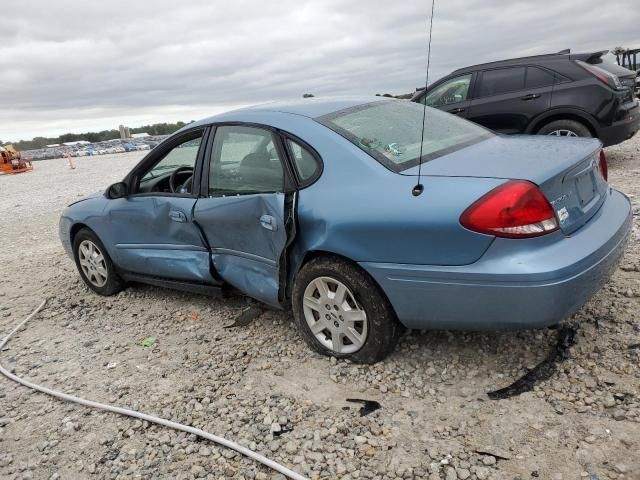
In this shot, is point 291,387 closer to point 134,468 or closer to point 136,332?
point 134,468

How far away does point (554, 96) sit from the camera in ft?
24.3

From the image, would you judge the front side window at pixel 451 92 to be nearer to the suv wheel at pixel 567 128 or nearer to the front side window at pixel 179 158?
the suv wheel at pixel 567 128

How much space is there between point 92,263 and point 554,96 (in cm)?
615

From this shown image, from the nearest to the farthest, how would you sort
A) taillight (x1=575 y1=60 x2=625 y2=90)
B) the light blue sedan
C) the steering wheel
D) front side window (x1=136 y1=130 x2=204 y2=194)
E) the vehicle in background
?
the light blue sedan, front side window (x1=136 y1=130 x2=204 y2=194), the steering wheel, taillight (x1=575 y1=60 x2=625 y2=90), the vehicle in background

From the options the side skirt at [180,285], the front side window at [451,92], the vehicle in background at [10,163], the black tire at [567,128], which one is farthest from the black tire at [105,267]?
the vehicle in background at [10,163]

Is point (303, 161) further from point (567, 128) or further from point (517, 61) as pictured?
point (517, 61)

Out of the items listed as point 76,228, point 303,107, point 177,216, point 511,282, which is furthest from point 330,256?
point 76,228

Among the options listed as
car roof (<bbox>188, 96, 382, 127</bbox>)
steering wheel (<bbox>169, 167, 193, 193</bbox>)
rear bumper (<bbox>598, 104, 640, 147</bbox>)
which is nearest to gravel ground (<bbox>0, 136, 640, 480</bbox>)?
steering wheel (<bbox>169, 167, 193, 193</bbox>)

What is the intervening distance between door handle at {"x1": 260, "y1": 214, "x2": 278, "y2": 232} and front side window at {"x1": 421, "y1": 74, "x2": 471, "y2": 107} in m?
5.92

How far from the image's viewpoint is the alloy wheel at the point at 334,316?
10.2ft

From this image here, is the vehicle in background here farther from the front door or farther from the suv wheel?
the suv wheel

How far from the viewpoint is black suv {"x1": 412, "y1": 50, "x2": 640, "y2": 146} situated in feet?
23.6

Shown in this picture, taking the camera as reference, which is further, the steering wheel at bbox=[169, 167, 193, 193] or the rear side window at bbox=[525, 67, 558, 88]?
the rear side window at bbox=[525, 67, 558, 88]

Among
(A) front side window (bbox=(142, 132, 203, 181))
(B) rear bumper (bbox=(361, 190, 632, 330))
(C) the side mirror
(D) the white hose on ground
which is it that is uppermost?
(A) front side window (bbox=(142, 132, 203, 181))
